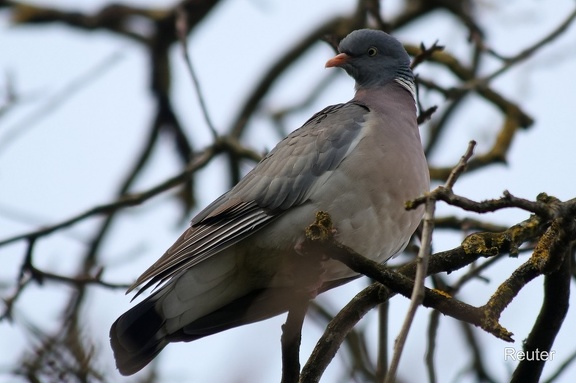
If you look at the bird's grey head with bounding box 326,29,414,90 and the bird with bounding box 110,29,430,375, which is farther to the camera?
the bird's grey head with bounding box 326,29,414,90

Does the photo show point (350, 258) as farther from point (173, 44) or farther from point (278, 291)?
point (173, 44)

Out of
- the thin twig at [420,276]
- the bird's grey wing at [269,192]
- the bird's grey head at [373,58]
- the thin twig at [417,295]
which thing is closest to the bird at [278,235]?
the bird's grey wing at [269,192]

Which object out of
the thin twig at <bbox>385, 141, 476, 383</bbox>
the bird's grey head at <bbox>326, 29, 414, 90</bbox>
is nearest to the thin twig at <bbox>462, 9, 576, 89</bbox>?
the bird's grey head at <bbox>326, 29, 414, 90</bbox>

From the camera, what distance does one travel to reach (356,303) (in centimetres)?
383

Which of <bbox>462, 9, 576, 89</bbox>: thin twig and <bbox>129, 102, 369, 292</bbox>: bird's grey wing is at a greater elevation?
<bbox>462, 9, 576, 89</bbox>: thin twig

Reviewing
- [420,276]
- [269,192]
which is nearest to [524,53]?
[269,192]

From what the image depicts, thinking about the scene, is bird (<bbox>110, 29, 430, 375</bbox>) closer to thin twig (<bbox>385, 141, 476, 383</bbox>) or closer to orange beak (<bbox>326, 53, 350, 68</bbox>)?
orange beak (<bbox>326, 53, 350, 68</bbox>)

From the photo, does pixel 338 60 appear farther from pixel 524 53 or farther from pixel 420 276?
pixel 420 276

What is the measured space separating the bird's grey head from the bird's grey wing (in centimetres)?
64

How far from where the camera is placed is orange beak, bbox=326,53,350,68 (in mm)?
5584

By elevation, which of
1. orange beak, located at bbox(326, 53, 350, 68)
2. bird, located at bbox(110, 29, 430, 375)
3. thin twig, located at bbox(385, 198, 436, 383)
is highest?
orange beak, located at bbox(326, 53, 350, 68)

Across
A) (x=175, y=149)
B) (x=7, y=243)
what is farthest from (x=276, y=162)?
(x=175, y=149)

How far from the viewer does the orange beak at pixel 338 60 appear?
5.58 meters

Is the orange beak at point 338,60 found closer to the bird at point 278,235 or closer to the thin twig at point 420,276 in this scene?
the bird at point 278,235
